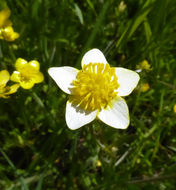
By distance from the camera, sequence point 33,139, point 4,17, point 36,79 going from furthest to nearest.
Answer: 1. point 33,139
2. point 4,17
3. point 36,79

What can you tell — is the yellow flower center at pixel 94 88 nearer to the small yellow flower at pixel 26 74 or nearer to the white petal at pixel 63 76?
the white petal at pixel 63 76

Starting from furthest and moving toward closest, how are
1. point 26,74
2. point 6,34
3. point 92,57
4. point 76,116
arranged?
point 6,34 → point 26,74 → point 92,57 → point 76,116

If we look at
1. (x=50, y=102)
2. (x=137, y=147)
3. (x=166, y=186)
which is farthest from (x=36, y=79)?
(x=166, y=186)

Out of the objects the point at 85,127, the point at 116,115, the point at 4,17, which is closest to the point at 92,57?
the point at 116,115

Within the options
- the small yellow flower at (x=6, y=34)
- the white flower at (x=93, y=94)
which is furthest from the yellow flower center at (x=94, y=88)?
the small yellow flower at (x=6, y=34)

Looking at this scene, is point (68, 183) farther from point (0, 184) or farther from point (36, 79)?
point (36, 79)

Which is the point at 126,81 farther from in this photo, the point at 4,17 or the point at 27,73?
the point at 4,17
